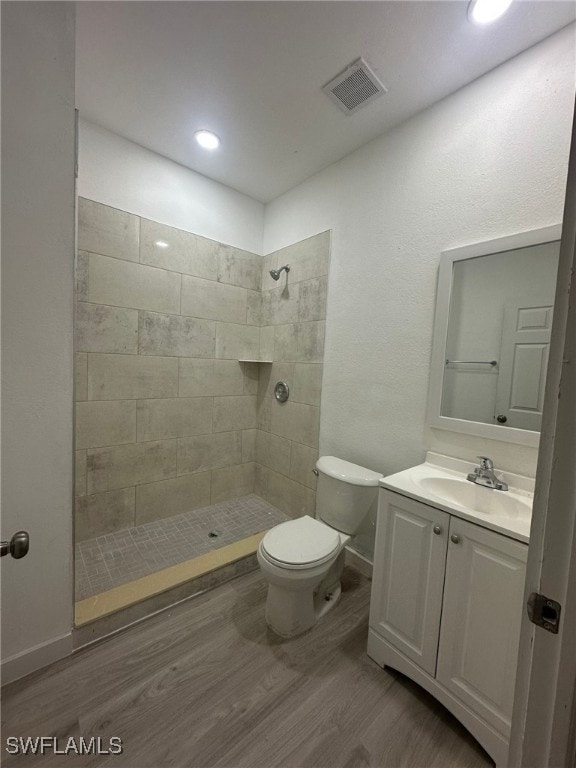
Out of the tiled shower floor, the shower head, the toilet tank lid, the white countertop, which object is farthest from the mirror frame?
the tiled shower floor

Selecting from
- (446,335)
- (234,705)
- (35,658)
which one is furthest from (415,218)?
(35,658)

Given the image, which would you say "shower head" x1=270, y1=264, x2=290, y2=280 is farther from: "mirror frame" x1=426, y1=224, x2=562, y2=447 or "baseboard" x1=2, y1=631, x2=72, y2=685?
"baseboard" x1=2, y1=631, x2=72, y2=685

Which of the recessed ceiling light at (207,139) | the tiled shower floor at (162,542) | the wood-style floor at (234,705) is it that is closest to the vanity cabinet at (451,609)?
the wood-style floor at (234,705)

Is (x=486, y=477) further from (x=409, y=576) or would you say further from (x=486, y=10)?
(x=486, y=10)

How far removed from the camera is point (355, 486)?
166cm

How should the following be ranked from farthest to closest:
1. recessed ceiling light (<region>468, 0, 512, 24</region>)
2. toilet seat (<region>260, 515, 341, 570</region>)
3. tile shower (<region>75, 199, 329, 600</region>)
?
tile shower (<region>75, 199, 329, 600</region>)
toilet seat (<region>260, 515, 341, 570</region>)
recessed ceiling light (<region>468, 0, 512, 24</region>)

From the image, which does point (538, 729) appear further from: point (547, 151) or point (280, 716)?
point (547, 151)

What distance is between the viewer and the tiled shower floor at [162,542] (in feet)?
5.64

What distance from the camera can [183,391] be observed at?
234cm

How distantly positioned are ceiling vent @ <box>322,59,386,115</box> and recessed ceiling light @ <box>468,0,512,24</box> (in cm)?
39

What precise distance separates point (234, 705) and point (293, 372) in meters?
1.80

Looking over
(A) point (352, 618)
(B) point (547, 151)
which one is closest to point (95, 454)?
(A) point (352, 618)

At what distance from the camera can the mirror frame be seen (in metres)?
1.28

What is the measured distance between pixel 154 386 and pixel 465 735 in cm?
230
